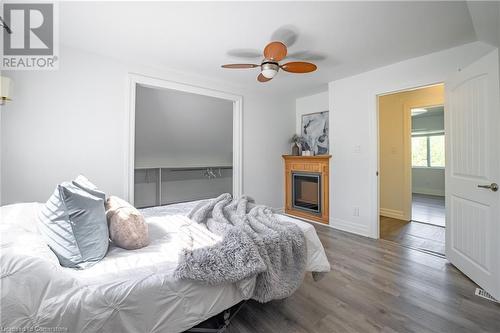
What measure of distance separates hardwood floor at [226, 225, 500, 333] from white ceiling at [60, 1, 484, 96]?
2.44 meters

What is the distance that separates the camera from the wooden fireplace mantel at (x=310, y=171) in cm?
385

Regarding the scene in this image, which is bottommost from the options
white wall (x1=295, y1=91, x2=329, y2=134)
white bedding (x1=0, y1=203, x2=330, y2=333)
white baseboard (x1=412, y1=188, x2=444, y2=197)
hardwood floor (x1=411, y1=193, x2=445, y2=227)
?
hardwood floor (x1=411, y1=193, x2=445, y2=227)

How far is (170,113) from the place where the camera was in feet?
13.6

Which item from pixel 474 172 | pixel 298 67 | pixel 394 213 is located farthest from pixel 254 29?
pixel 394 213

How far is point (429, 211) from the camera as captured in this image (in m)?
4.81

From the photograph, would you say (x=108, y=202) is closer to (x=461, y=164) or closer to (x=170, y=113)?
(x=170, y=113)

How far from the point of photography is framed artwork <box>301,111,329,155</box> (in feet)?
13.9

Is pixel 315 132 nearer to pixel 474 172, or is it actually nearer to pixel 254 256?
pixel 474 172

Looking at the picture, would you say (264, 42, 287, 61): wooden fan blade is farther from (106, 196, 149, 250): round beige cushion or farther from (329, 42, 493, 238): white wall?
(329, 42, 493, 238): white wall

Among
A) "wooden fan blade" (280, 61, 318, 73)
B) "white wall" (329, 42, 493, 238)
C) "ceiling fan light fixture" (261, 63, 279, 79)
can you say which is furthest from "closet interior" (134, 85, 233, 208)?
"white wall" (329, 42, 493, 238)

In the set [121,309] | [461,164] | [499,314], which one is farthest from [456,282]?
[121,309]

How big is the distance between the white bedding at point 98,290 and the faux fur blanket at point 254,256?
0.28 feet

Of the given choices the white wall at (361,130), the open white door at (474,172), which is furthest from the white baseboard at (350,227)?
the open white door at (474,172)

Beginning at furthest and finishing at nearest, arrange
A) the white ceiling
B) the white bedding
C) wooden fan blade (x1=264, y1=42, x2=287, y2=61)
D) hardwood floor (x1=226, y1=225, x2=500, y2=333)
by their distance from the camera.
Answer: wooden fan blade (x1=264, y1=42, x2=287, y2=61) < the white ceiling < hardwood floor (x1=226, y1=225, x2=500, y2=333) < the white bedding
